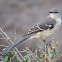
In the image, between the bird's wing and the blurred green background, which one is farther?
the blurred green background

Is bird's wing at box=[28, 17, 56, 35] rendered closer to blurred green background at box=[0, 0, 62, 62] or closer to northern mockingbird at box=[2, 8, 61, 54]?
northern mockingbird at box=[2, 8, 61, 54]

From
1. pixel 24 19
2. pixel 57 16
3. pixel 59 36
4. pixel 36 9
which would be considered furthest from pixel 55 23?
pixel 36 9

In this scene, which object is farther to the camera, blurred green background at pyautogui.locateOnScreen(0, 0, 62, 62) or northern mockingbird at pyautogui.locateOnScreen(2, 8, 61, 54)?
blurred green background at pyautogui.locateOnScreen(0, 0, 62, 62)

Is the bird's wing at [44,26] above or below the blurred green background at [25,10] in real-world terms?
above

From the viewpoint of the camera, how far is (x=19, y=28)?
5.67 m

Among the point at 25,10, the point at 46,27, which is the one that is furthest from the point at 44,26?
the point at 25,10

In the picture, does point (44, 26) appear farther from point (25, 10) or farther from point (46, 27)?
point (25, 10)

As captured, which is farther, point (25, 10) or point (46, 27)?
point (25, 10)

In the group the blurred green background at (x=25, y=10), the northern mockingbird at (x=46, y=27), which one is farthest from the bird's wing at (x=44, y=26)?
the blurred green background at (x=25, y=10)

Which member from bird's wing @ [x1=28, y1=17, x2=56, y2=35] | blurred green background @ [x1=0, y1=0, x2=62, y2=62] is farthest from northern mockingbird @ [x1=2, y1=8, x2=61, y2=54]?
blurred green background @ [x1=0, y1=0, x2=62, y2=62]

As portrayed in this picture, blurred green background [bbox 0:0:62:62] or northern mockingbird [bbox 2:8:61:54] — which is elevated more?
northern mockingbird [bbox 2:8:61:54]

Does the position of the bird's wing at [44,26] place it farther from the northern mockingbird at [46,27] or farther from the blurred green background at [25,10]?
the blurred green background at [25,10]

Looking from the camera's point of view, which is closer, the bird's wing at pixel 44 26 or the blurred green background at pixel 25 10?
the bird's wing at pixel 44 26

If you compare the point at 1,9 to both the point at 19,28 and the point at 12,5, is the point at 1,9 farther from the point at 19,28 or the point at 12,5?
Result: the point at 19,28
